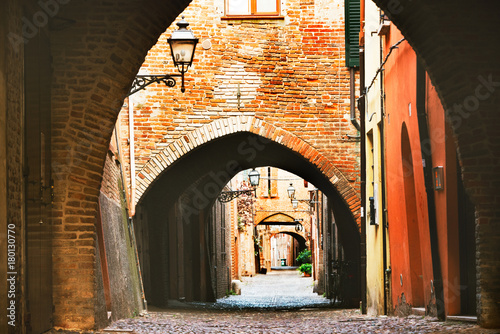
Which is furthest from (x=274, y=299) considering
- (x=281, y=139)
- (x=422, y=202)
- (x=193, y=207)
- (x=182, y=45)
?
(x=422, y=202)

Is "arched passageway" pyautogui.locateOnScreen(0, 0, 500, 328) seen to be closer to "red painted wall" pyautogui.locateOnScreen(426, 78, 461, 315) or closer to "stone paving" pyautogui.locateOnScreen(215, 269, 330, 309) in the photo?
"red painted wall" pyautogui.locateOnScreen(426, 78, 461, 315)

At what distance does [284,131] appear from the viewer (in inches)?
601

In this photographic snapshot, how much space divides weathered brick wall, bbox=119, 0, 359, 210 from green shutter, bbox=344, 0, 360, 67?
27 cm

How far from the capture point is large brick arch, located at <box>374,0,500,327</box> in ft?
23.6

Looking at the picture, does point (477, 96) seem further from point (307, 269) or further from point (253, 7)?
point (307, 269)

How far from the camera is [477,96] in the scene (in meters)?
7.28

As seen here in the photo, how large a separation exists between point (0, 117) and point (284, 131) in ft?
32.6

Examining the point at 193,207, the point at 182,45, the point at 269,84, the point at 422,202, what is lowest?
the point at 422,202

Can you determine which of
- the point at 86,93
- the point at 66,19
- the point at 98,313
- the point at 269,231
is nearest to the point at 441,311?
the point at 98,313

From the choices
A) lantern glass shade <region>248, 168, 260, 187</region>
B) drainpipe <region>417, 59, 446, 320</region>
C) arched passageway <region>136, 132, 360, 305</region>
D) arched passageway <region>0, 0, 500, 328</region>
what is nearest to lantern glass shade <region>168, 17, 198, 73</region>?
arched passageway <region>0, 0, 500, 328</region>

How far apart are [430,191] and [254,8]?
7.58 m

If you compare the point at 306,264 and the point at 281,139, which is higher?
the point at 281,139

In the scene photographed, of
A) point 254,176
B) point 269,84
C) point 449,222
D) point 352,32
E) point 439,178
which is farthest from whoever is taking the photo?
point 254,176

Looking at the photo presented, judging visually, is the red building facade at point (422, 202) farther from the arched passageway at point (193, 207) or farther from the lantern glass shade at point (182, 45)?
→ the arched passageway at point (193, 207)
